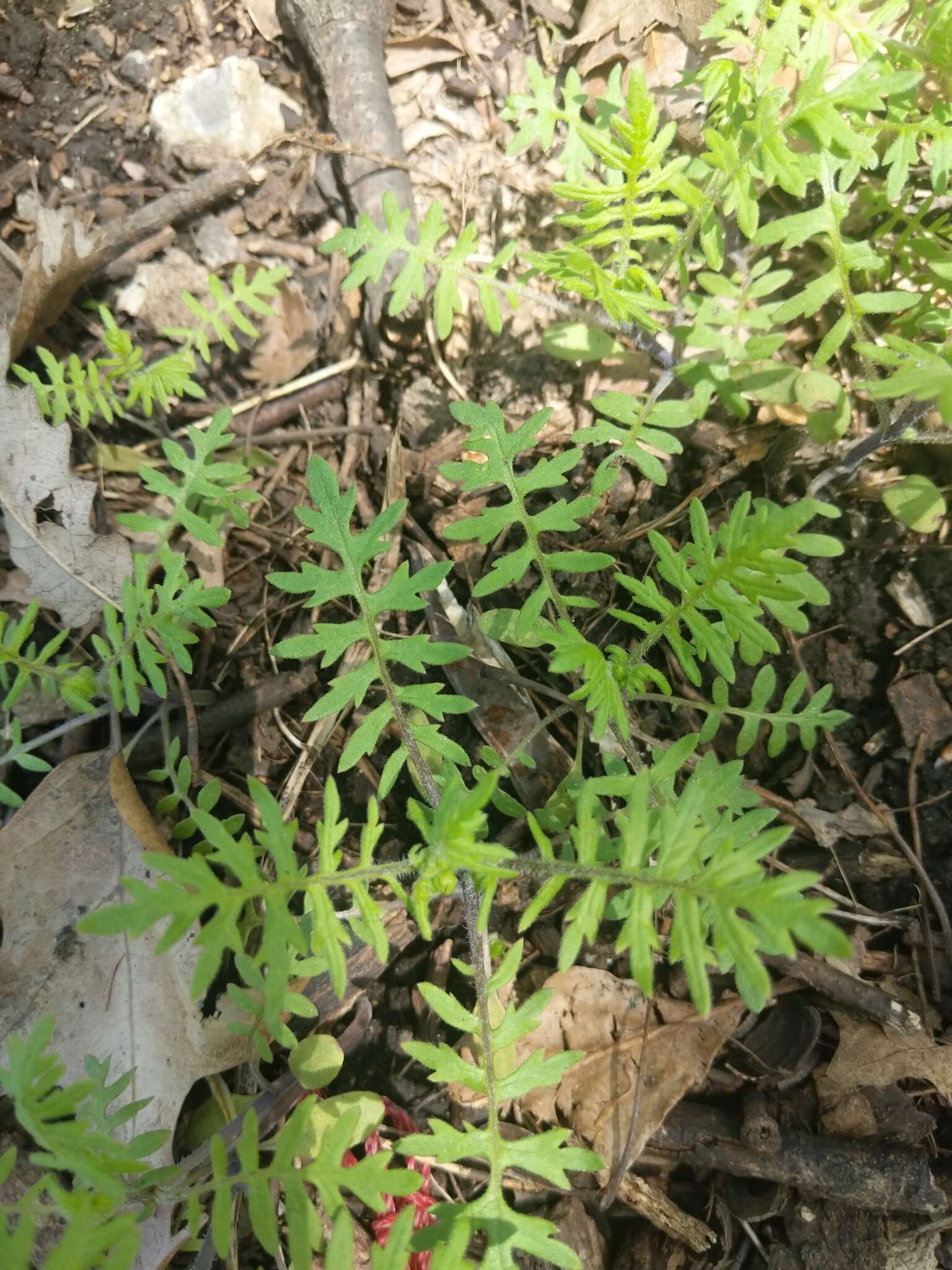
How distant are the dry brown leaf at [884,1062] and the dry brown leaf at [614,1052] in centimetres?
31

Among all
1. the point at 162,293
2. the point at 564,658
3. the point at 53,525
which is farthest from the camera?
the point at 162,293

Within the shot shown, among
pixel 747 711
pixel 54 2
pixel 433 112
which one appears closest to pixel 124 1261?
pixel 747 711

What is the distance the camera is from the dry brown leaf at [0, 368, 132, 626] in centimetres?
305

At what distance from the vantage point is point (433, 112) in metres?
3.58

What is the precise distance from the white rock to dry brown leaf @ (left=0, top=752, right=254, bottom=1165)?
2.64 metres

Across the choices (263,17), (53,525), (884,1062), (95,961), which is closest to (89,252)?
(53,525)

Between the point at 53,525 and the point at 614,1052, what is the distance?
2.61m

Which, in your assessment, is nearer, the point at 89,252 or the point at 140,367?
the point at 140,367

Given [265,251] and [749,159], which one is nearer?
[749,159]

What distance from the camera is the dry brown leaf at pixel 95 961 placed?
8.28ft

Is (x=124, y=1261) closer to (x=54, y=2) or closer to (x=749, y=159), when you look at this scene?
(x=749, y=159)

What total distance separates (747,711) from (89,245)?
10.3ft

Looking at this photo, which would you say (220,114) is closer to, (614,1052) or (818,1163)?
(614,1052)

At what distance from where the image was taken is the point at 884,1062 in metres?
2.52
